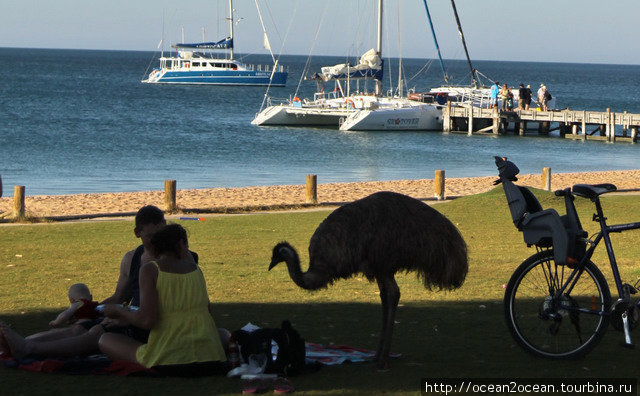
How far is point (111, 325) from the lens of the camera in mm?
6055

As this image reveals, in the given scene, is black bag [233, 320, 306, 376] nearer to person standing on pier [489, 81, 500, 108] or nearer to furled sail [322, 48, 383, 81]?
person standing on pier [489, 81, 500, 108]

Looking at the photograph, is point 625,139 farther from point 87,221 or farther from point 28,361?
point 28,361

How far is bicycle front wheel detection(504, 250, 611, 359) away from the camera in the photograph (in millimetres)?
5871

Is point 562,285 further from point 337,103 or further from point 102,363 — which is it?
point 337,103

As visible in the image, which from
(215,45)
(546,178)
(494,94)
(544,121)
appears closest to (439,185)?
(546,178)

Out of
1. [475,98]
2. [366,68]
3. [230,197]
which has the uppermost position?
[366,68]

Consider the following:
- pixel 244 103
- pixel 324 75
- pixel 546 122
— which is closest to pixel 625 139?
pixel 546 122

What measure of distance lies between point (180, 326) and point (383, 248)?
4.33 ft

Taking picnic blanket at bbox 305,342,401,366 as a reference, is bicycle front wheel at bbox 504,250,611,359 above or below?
above

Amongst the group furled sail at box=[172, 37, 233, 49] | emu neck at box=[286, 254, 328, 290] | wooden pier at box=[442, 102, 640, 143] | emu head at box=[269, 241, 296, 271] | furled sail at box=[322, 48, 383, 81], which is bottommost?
emu neck at box=[286, 254, 328, 290]

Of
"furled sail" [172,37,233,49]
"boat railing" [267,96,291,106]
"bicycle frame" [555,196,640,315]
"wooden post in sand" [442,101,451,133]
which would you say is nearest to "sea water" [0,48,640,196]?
"wooden post in sand" [442,101,451,133]

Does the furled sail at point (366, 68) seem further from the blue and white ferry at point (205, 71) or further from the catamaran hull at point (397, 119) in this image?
the blue and white ferry at point (205, 71)

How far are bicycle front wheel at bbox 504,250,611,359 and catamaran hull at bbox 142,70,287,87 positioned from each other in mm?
102290

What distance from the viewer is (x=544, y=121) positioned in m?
50.8
